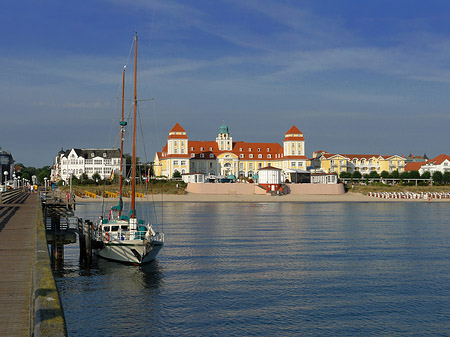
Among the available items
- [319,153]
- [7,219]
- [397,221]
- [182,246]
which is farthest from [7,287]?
[319,153]

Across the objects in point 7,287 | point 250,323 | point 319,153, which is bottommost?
point 250,323

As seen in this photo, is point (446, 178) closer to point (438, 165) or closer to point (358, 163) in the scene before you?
point (438, 165)

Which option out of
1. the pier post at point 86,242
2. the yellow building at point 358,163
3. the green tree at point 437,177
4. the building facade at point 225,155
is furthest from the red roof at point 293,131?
the pier post at point 86,242

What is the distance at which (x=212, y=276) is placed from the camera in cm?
2880

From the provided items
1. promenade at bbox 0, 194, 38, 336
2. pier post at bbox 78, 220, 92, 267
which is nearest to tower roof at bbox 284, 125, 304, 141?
pier post at bbox 78, 220, 92, 267

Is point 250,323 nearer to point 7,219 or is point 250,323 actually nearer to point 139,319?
point 139,319

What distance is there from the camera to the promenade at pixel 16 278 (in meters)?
11.4

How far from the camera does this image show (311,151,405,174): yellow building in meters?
161

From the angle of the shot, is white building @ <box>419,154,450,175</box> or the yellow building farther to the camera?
white building @ <box>419,154,450,175</box>

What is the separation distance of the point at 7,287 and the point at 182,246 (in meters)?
25.9

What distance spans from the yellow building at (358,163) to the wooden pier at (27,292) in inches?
5663

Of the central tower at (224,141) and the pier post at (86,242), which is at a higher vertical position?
the central tower at (224,141)

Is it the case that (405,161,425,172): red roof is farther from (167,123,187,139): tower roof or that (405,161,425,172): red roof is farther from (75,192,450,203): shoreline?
(167,123,187,139): tower roof

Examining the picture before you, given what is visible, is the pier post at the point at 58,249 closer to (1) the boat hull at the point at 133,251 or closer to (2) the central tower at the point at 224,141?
(1) the boat hull at the point at 133,251
